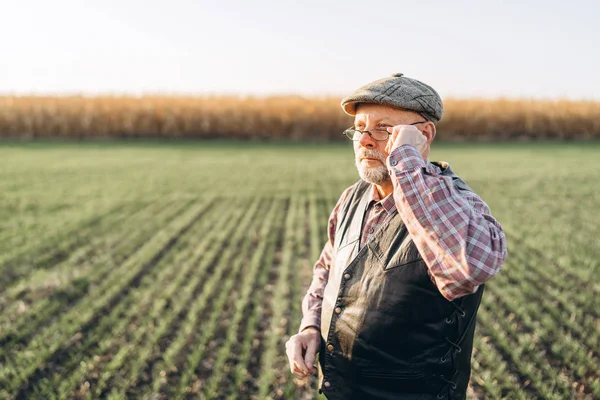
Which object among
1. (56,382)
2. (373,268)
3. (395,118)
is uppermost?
(395,118)

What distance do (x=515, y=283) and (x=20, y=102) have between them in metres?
25.3

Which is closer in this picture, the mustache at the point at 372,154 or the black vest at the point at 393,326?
the black vest at the point at 393,326

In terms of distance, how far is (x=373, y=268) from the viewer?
1692mm

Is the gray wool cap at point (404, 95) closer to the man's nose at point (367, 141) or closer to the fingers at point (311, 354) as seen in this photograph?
the man's nose at point (367, 141)

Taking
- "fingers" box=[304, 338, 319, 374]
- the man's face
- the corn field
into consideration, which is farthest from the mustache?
the corn field

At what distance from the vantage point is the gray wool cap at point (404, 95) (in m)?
1.68

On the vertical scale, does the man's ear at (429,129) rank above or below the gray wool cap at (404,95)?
below

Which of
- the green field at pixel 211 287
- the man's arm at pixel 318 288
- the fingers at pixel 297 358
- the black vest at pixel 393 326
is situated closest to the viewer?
the black vest at pixel 393 326

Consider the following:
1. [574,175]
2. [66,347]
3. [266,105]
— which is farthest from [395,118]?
[266,105]

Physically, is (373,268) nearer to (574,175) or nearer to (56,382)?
(56,382)

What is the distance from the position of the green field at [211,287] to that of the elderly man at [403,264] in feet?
5.68

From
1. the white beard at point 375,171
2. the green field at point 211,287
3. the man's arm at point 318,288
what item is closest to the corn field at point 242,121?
the green field at point 211,287

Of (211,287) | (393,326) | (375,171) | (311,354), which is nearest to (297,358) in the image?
(311,354)

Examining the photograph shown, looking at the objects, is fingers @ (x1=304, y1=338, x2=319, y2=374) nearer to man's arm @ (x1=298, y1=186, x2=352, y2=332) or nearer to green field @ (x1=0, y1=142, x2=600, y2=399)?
man's arm @ (x1=298, y1=186, x2=352, y2=332)
